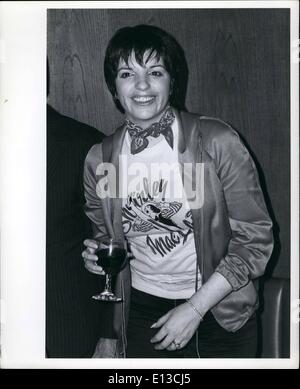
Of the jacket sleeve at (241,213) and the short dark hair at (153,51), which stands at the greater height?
the short dark hair at (153,51)

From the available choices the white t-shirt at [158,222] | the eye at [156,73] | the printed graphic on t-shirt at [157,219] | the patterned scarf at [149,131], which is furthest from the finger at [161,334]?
the eye at [156,73]

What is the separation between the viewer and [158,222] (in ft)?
7.22

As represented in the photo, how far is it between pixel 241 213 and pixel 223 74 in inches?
22.2

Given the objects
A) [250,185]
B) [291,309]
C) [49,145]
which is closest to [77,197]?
[49,145]

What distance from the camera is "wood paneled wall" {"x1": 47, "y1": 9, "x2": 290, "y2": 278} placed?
2.23 m

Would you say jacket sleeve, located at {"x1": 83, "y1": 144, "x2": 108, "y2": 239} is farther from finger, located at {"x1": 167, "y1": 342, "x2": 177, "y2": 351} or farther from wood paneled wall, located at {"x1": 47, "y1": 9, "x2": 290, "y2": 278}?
finger, located at {"x1": 167, "y1": 342, "x2": 177, "y2": 351}

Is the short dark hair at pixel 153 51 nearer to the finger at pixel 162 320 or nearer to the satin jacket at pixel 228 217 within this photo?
the satin jacket at pixel 228 217

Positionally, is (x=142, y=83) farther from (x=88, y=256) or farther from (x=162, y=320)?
(x=162, y=320)

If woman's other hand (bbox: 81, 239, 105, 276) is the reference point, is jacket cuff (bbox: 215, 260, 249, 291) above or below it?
below

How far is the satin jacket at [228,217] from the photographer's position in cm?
219

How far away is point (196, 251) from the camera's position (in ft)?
→ 7.18

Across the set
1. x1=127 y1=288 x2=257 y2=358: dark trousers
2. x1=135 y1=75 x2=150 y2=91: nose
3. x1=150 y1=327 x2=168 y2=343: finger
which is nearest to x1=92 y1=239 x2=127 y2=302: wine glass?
x1=127 y1=288 x2=257 y2=358: dark trousers

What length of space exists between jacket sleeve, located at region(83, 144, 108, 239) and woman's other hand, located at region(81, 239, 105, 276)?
4 cm

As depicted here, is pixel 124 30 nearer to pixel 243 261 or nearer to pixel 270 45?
pixel 270 45
